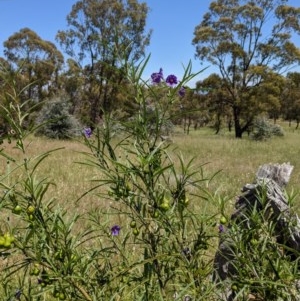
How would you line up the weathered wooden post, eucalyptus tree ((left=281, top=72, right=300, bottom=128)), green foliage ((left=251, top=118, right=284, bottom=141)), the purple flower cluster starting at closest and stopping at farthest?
the purple flower cluster
the weathered wooden post
green foliage ((left=251, top=118, right=284, bottom=141))
eucalyptus tree ((left=281, top=72, right=300, bottom=128))

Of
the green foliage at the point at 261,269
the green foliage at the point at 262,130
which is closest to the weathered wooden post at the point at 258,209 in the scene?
the green foliage at the point at 261,269

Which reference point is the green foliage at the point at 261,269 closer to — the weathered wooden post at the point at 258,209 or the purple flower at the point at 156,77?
the weathered wooden post at the point at 258,209

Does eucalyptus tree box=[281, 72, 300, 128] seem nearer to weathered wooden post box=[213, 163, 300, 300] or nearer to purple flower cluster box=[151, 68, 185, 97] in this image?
weathered wooden post box=[213, 163, 300, 300]

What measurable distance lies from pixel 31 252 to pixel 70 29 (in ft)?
115

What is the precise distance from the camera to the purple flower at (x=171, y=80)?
4.50 ft

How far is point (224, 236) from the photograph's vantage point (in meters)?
1.69

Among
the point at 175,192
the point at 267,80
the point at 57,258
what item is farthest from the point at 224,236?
the point at 267,80

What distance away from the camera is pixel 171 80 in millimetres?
1389

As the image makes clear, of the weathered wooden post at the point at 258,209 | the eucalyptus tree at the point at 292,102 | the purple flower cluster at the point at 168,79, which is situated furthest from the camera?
the eucalyptus tree at the point at 292,102

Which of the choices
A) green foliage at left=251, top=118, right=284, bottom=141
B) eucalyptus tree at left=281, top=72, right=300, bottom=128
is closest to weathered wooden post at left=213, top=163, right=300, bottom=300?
green foliage at left=251, top=118, right=284, bottom=141

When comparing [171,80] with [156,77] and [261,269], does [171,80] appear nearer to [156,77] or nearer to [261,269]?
[156,77]

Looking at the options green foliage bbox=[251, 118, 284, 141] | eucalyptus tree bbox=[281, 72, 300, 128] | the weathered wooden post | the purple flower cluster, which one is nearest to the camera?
the purple flower cluster

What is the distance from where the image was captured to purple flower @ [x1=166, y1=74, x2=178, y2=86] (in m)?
1.37

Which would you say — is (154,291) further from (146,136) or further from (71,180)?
(71,180)
